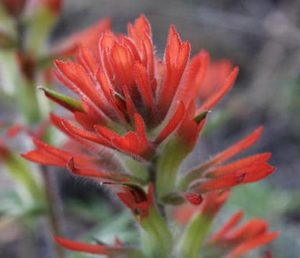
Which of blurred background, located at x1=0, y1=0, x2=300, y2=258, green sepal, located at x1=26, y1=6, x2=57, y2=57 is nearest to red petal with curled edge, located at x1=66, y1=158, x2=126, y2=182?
blurred background, located at x1=0, y1=0, x2=300, y2=258

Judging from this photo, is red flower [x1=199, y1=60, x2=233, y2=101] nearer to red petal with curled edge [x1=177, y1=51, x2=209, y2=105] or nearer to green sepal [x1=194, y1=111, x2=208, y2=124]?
red petal with curled edge [x1=177, y1=51, x2=209, y2=105]

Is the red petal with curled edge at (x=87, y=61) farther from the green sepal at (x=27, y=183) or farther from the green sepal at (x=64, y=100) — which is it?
the green sepal at (x=27, y=183)

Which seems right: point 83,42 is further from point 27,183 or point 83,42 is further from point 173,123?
point 173,123

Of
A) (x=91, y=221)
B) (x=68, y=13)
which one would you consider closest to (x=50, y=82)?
(x=91, y=221)

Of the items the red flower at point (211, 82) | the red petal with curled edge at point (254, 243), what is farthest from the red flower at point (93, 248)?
the red flower at point (211, 82)

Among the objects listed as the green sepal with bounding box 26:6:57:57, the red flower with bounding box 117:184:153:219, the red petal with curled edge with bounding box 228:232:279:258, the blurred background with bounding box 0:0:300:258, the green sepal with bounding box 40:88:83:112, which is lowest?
the blurred background with bounding box 0:0:300:258
